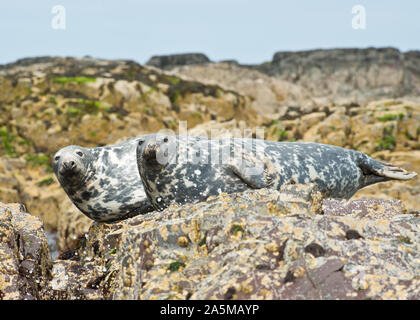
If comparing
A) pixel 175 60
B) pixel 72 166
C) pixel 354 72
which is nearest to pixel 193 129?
pixel 72 166

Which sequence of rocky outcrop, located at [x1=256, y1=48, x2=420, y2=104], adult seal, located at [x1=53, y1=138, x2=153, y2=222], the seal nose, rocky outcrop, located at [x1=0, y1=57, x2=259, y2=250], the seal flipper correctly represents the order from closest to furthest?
the seal nose, adult seal, located at [x1=53, y1=138, x2=153, y2=222], the seal flipper, rocky outcrop, located at [x1=0, y1=57, x2=259, y2=250], rocky outcrop, located at [x1=256, y1=48, x2=420, y2=104]

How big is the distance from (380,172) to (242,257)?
545 centimetres

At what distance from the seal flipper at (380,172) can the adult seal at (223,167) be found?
628 millimetres

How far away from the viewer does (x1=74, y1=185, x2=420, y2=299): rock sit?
11.9 feet

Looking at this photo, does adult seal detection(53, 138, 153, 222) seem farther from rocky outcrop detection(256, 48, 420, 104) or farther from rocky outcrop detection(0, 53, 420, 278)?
rocky outcrop detection(256, 48, 420, 104)

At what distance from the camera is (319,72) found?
53031 mm

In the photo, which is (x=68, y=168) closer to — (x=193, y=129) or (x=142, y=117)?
(x=193, y=129)

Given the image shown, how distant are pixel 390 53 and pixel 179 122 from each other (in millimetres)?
33889

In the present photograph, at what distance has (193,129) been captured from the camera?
15.9 metres

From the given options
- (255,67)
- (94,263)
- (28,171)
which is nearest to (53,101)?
(28,171)

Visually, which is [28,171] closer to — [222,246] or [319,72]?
[222,246]

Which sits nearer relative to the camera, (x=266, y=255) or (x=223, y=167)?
(x=266, y=255)

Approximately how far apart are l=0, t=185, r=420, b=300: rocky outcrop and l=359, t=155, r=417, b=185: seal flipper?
11.0 ft

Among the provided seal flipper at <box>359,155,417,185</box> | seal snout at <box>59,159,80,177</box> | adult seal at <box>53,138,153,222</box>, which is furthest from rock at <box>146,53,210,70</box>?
seal snout at <box>59,159,80,177</box>
